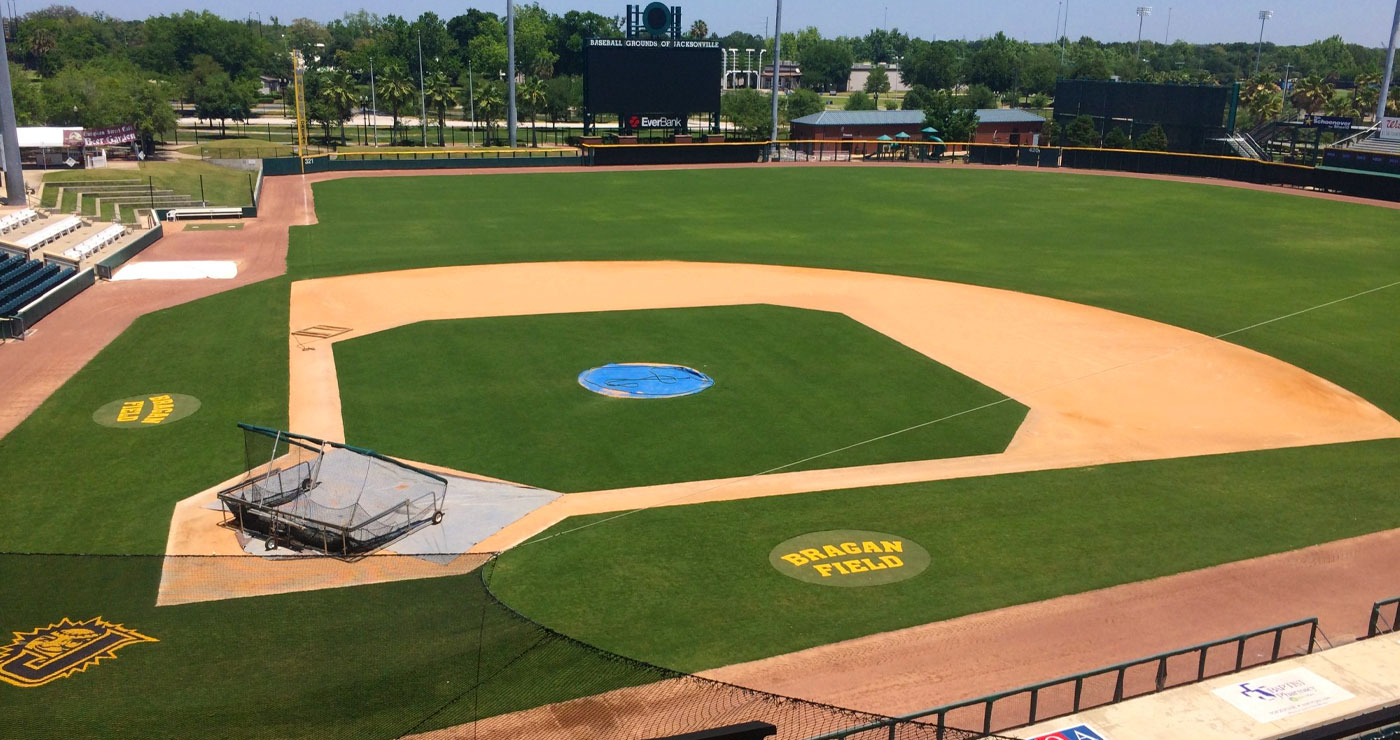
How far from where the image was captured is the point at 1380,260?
160ft

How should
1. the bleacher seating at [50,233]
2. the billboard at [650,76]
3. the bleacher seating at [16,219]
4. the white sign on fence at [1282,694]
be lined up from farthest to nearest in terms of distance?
the billboard at [650,76]
the bleacher seating at [16,219]
the bleacher seating at [50,233]
the white sign on fence at [1282,694]

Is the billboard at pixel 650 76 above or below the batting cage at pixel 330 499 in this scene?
above

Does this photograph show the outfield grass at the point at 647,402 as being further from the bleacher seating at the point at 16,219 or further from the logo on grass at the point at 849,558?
the bleacher seating at the point at 16,219

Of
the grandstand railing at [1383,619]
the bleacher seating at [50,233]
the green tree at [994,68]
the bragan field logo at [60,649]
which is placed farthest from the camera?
the green tree at [994,68]

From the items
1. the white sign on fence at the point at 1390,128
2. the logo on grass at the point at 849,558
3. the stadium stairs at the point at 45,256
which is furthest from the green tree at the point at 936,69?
the logo on grass at the point at 849,558

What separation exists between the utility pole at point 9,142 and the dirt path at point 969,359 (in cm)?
2105

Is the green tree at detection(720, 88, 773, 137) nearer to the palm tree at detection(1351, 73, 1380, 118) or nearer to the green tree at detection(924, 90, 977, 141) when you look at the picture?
the green tree at detection(924, 90, 977, 141)

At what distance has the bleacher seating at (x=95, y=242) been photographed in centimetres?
4290

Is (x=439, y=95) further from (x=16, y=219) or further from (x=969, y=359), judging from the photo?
(x=969, y=359)

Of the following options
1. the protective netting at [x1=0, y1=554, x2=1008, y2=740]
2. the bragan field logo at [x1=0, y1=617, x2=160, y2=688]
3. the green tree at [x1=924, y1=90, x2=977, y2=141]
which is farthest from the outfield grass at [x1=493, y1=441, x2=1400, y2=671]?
the green tree at [x1=924, y1=90, x2=977, y2=141]

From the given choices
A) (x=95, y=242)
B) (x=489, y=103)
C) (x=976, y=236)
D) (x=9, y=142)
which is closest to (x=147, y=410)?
(x=95, y=242)

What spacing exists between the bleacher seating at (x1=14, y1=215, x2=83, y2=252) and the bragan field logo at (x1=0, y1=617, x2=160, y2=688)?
36048 millimetres

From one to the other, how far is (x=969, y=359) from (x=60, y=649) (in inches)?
1003

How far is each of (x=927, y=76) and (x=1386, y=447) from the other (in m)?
175
